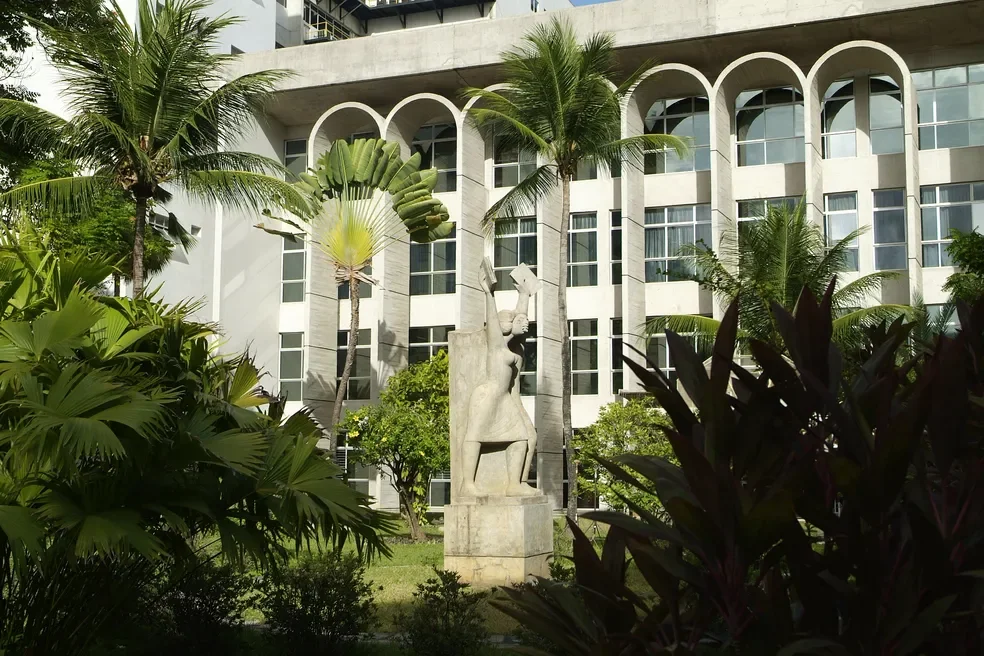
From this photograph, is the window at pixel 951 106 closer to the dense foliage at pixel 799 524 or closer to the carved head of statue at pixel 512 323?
the carved head of statue at pixel 512 323

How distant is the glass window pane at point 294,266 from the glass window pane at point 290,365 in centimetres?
281

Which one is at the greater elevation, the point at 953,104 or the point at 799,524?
the point at 953,104

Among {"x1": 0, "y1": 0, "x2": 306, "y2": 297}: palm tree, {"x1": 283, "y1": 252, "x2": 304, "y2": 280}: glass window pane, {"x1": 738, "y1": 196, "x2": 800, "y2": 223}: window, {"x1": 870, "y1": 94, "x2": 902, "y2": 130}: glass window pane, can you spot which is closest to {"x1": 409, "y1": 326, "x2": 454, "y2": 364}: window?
{"x1": 283, "y1": 252, "x2": 304, "y2": 280}: glass window pane

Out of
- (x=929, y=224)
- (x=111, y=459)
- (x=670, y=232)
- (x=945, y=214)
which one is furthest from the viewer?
(x=670, y=232)

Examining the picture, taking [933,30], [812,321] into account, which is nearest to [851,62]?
[933,30]

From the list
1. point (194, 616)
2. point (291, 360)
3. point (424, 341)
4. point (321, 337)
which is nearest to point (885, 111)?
point (424, 341)

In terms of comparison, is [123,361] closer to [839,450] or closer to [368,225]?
[839,450]

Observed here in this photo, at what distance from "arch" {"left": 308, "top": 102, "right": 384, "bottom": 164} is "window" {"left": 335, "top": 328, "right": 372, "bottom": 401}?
641 cm

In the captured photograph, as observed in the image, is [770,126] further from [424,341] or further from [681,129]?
[424,341]

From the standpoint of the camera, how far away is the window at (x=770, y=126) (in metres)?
34.9

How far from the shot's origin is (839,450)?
6.40 feet

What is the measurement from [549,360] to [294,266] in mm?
11047

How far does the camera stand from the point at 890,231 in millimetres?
33219

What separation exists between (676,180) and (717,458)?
3443cm
